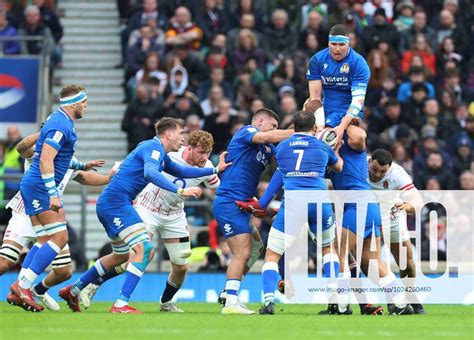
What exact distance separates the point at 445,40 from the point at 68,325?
579 inches

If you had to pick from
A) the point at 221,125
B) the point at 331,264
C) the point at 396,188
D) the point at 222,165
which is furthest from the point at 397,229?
the point at 221,125

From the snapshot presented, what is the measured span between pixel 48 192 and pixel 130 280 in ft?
4.94

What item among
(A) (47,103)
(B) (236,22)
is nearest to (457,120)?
(B) (236,22)

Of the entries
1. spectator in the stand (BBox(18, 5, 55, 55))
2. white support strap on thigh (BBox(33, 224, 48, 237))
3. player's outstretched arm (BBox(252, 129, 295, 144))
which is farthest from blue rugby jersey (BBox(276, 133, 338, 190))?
spectator in the stand (BBox(18, 5, 55, 55))

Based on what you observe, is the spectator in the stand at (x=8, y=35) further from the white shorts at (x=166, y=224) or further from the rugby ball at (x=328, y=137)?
the rugby ball at (x=328, y=137)

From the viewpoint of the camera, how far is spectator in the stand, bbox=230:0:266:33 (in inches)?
1079

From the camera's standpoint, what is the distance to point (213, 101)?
84.7 feet

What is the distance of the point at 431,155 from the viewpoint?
24.6m

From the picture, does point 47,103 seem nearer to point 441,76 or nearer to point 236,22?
point 236,22

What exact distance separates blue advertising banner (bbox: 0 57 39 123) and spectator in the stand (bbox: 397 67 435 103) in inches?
282

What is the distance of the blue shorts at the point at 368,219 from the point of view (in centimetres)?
1780

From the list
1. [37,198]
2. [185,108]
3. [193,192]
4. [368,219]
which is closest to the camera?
[193,192]

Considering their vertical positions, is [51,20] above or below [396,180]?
above

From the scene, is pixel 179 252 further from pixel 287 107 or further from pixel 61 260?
pixel 287 107
